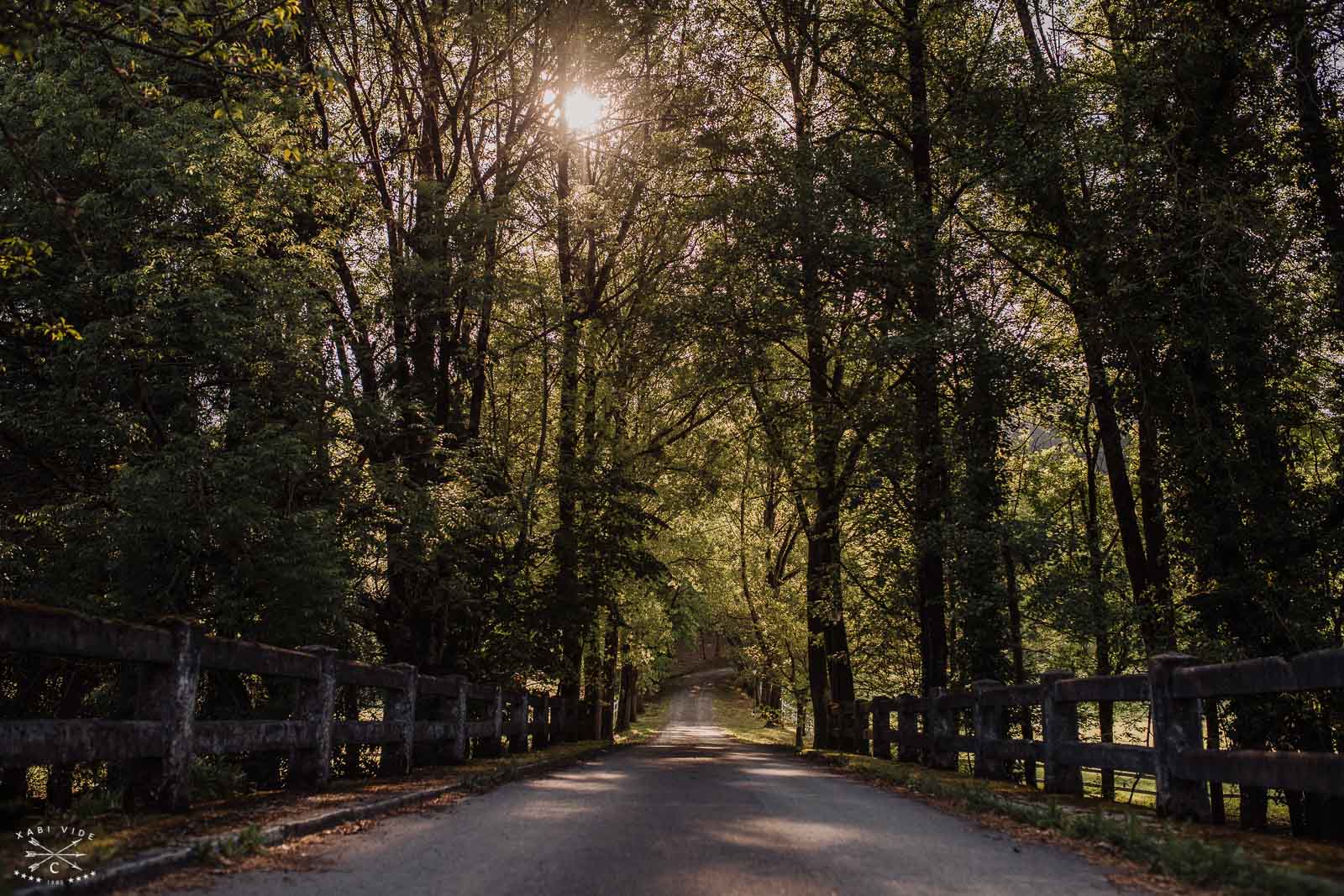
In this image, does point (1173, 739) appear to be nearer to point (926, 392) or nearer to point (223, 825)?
point (223, 825)

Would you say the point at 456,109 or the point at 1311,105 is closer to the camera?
the point at 1311,105

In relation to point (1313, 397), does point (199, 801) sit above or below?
below

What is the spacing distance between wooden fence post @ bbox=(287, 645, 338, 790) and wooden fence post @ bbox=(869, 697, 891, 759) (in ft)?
37.5

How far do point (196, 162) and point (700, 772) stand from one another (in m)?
10.1

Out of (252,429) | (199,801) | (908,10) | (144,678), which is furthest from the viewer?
(908,10)

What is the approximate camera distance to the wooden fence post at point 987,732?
12.2 m

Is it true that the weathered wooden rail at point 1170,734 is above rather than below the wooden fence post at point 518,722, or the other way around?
above

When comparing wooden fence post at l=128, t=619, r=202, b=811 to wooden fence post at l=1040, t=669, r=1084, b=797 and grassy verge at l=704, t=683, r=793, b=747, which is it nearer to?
wooden fence post at l=1040, t=669, r=1084, b=797

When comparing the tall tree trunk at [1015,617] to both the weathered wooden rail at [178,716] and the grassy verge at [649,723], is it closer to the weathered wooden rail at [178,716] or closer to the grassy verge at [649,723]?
the weathered wooden rail at [178,716]

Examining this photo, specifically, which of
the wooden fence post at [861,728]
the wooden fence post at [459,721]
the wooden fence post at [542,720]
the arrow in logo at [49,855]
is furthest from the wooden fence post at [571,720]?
the arrow in logo at [49,855]

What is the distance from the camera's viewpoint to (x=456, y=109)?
18891 millimetres

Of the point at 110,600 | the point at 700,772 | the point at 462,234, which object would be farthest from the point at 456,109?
the point at 700,772

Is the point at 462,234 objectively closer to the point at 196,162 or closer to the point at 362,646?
the point at 196,162

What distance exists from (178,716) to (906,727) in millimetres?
12750
